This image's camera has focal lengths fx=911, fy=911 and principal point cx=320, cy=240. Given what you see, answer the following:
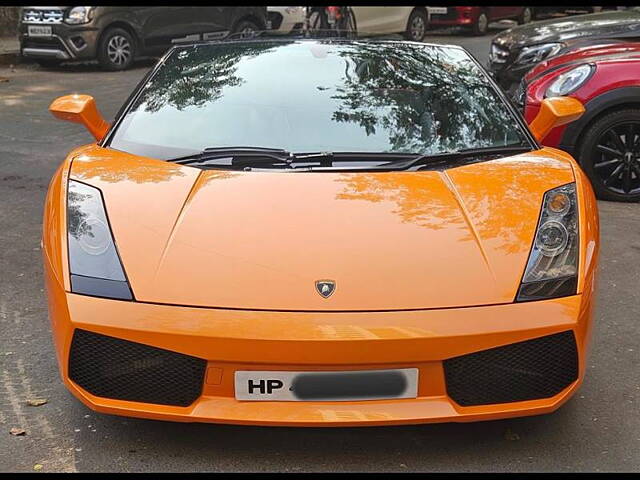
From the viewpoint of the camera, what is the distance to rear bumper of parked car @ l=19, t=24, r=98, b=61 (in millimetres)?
12984

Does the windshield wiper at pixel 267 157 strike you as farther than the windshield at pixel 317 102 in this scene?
No

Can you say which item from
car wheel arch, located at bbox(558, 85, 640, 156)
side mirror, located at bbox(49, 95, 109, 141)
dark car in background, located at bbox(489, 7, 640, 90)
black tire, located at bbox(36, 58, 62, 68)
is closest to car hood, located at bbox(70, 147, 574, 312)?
side mirror, located at bbox(49, 95, 109, 141)

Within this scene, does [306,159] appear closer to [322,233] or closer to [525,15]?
[322,233]

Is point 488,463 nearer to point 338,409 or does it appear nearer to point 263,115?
point 338,409

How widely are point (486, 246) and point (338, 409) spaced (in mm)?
729

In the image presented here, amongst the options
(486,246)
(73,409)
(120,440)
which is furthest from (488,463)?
(73,409)

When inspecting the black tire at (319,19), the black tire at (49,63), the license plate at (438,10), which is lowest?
the license plate at (438,10)

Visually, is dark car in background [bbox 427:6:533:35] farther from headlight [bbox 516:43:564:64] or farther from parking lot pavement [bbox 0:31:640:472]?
parking lot pavement [bbox 0:31:640:472]

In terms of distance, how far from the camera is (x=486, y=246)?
295cm

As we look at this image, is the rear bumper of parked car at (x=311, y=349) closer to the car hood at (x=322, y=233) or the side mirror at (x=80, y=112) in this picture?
the car hood at (x=322, y=233)

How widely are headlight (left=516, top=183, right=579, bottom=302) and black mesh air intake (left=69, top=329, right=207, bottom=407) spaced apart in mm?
1031

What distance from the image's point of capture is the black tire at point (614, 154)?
6246 millimetres

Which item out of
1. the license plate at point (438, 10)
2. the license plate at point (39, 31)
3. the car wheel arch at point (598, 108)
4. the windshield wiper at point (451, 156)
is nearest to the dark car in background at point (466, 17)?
the license plate at point (438, 10)

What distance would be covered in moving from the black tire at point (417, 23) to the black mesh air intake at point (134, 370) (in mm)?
16040
